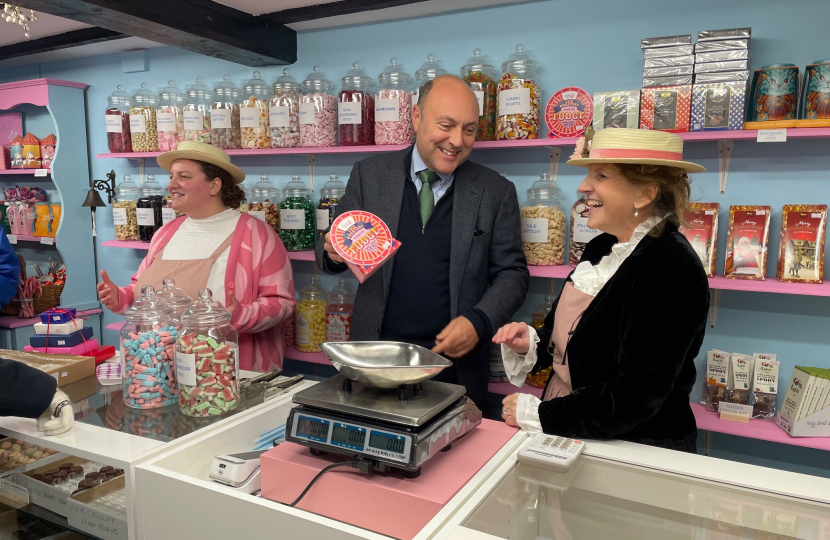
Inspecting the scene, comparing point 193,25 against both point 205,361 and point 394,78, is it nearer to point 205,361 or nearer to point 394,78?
point 394,78

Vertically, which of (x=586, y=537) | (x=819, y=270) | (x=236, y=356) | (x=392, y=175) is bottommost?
(x=586, y=537)

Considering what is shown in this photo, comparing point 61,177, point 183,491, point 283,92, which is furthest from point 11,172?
point 183,491

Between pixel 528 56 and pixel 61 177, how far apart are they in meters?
3.36

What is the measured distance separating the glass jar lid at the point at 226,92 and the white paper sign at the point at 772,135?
2684mm

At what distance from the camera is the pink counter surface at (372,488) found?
113 centimetres

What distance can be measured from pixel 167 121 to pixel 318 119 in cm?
103

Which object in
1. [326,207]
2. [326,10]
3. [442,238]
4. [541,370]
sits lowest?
[541,370]

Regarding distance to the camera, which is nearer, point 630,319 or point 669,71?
point 630,319

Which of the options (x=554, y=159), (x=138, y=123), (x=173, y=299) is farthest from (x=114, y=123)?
(x=554, y=159)

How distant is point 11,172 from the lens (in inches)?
178

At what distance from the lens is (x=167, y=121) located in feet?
11.7

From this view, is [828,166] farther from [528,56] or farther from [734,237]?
[528,56]

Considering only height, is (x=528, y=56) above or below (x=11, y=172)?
above

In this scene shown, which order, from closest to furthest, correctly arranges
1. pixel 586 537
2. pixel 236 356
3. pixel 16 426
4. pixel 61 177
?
pixel 586 537
pixel 16 426
pixel 236 356
pixel 61 177
